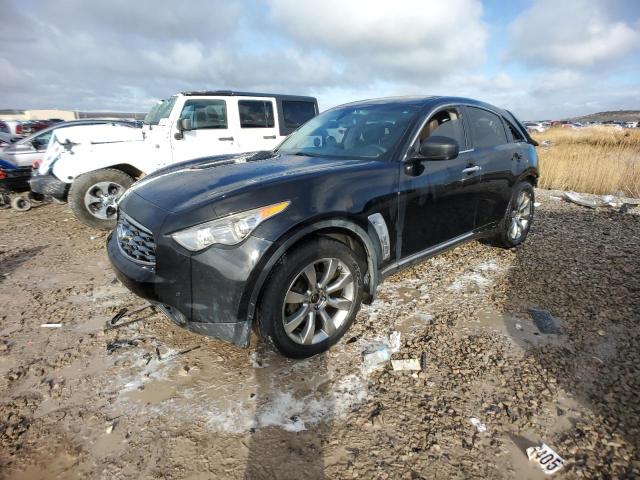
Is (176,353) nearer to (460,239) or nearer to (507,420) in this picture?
(507,420)

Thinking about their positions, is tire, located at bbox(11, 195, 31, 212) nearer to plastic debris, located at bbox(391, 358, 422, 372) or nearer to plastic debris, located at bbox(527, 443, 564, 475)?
plastic debris, located at bbox(391, 358, 422, 372)

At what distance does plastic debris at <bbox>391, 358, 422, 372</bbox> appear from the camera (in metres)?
2.43

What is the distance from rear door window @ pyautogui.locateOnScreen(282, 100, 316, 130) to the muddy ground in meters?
4.86

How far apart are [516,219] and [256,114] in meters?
4.86

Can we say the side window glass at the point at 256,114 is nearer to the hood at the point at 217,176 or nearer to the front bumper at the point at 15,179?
the hood at the point at 217,176

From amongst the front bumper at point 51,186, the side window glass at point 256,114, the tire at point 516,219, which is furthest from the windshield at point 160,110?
the tire at point 516,219

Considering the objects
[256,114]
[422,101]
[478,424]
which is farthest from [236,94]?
[478,424]

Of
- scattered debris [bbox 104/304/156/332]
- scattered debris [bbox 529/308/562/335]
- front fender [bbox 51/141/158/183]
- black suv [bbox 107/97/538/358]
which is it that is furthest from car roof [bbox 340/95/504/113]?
front fender [bbox 51/141/158/183]

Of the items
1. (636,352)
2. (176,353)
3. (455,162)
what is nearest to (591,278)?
(636,352)

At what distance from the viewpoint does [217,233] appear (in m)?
2.06

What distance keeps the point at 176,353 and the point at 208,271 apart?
93 centimetres

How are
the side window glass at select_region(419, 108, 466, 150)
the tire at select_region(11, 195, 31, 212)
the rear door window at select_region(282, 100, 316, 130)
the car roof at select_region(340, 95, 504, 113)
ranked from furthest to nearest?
the rear door window at select_region(282, 100, 316, 130) → the tire at select_region(11, 195, 31, 212) → the car roof at select_region(340, 95, 504, 113) → the side window glass at select_region(419, 108, 466, 150)

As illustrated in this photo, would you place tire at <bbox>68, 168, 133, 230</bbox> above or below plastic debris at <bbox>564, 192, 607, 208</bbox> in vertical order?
above

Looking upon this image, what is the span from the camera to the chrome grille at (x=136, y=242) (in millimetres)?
2229
